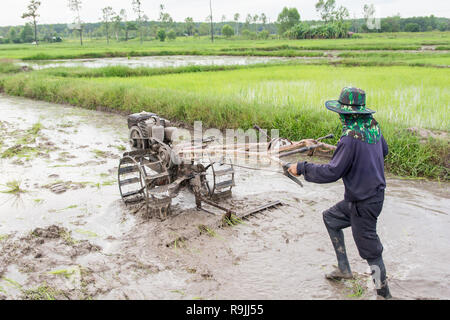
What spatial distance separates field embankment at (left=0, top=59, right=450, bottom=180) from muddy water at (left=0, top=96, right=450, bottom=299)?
65 cm

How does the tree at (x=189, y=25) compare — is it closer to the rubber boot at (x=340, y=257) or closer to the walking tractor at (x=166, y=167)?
the walking tractor at (x=166, y=167)

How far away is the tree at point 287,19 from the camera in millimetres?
60125

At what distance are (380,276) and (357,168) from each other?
81cm

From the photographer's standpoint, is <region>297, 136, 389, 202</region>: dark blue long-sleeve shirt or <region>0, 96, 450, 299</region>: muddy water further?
<region>0, 96, 450, 299</region>: muddy water

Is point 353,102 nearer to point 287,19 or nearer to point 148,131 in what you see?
point 148,131

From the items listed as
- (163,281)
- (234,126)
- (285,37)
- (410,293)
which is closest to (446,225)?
(410,293)

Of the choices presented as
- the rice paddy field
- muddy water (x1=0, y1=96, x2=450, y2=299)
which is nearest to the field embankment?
the rice paddy field

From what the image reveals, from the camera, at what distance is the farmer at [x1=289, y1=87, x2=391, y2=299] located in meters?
2.44

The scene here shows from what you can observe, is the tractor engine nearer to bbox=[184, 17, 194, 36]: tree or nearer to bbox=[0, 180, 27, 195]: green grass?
bbox=[0, 180, 27, 195]: green grass

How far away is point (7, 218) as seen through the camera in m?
4.30

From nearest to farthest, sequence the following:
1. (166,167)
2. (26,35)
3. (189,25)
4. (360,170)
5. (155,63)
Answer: (360,170) → (166,167) → (155,63) → (26,35) → (189,25)

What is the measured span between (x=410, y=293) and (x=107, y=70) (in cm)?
1420

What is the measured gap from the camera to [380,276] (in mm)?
2615

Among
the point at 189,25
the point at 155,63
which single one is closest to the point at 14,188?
the point at 155,63
